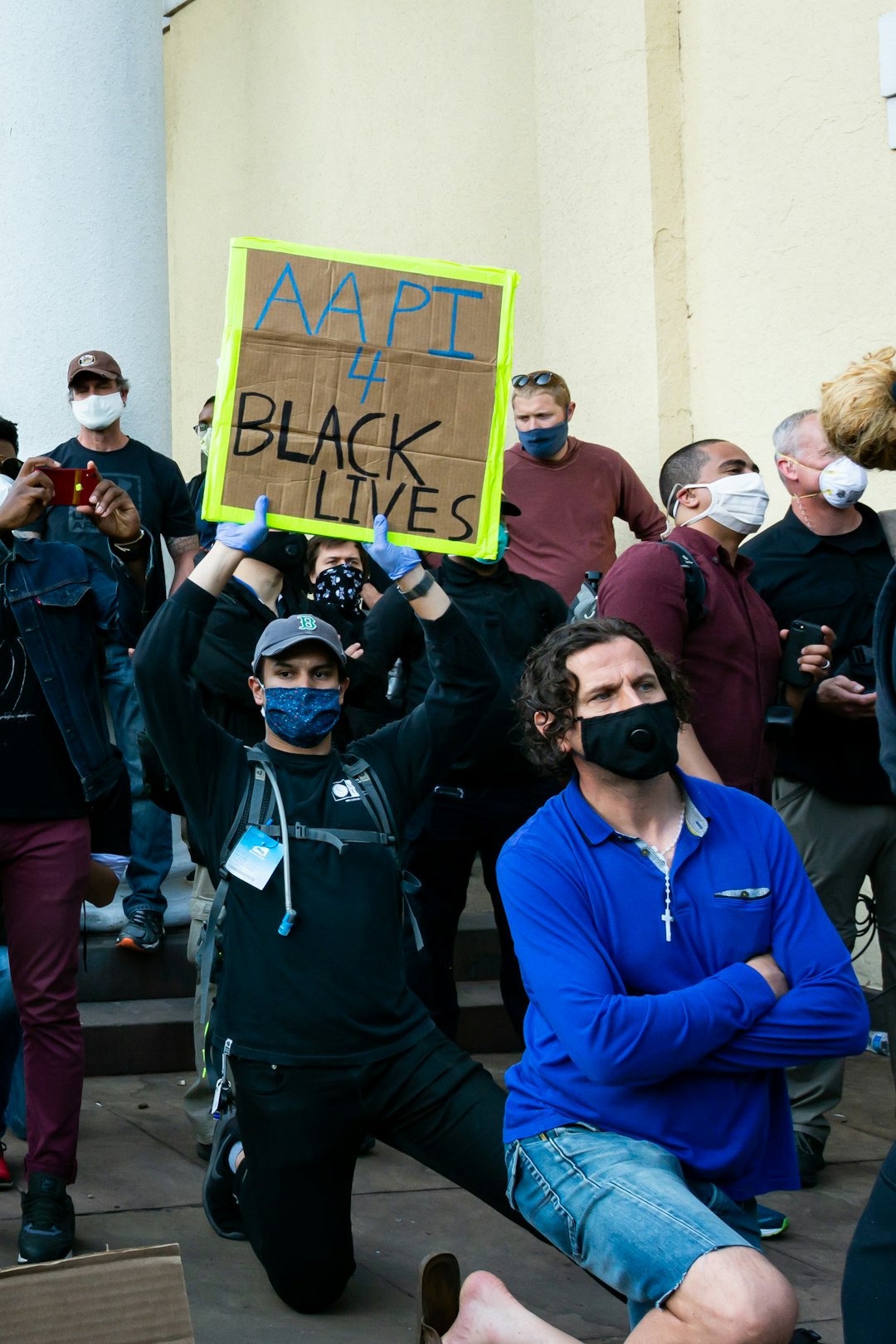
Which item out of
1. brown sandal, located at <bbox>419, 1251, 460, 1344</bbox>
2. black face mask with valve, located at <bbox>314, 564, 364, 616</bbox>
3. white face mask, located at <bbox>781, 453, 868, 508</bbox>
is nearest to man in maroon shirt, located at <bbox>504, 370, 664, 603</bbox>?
black face mask with valve, located at <bbox>314, 564, 364, 616</bbox>

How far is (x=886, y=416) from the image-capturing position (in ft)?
9.77

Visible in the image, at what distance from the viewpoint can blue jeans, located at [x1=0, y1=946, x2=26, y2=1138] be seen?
4672 millimetres

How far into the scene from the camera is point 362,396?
388 centimetres

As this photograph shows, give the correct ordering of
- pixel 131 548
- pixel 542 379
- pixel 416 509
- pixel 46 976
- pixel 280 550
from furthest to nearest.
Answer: pixel 542 379
pixel 280 550
pixel 131 548
pixel 46 976
pixel 416 509

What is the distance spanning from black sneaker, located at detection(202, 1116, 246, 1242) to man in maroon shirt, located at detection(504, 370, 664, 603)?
3.26m

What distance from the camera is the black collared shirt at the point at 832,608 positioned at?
16.7 ft

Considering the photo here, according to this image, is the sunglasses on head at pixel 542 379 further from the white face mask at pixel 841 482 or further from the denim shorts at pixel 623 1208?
the denim shorts at pixel 623 1208

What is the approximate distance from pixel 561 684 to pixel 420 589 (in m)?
0.88

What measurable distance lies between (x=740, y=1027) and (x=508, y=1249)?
5.68 feet

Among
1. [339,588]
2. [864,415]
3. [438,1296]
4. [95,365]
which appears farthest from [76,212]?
[438,1296]

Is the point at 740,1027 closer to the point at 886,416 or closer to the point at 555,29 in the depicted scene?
the point at 886,416

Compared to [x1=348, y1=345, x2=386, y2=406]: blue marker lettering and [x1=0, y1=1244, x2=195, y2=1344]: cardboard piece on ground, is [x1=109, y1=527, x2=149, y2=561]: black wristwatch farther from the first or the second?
[x1=0, y1=1244, x2=195, y2=1344]: cardboard piece on ground

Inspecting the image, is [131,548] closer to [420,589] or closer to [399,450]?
[420,589]

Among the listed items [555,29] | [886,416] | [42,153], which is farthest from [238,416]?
[555,29]
